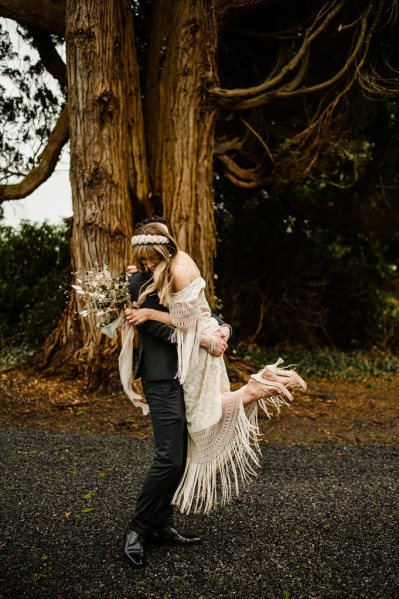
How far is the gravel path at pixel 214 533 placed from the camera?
3.37m

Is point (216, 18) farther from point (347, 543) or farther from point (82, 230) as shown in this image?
point (347, 543)

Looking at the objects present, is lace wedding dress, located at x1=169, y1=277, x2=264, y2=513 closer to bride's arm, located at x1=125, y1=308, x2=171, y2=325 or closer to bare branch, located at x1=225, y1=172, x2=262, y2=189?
bride's arm, located at x1=125, y1=308, x2=171, y2=325

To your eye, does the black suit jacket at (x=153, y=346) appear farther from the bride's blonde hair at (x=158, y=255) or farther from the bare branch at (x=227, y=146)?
the bare branch at (x=227, y=146)

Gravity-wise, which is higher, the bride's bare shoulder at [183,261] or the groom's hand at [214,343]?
the bride's bare shoulder at [183,261]

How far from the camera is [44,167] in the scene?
9250 millimetres

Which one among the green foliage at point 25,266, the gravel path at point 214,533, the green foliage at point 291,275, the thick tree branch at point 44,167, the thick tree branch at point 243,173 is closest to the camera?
the gravel path at point 214,533

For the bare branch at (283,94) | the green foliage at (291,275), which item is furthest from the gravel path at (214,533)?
the green foliage at (291,275)

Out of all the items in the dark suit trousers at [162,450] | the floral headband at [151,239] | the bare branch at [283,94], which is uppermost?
the bare branch at [283,94]

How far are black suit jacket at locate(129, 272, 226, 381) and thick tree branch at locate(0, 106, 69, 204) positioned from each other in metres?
6.12

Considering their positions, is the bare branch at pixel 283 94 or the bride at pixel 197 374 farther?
the bare branch at pixel 283 94

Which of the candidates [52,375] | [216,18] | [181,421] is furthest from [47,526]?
[216,18]

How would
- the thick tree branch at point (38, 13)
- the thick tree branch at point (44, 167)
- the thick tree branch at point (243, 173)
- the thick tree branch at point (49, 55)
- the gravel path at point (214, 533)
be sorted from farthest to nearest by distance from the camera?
1. the thick tree branch at point (243, 173)
2. the thick tree branch at point (49, 55)
3. the thick tree branch at point (44, 167)
4. the thick tree branch at point (38, 13)
5. the gravel path at point (214, 533)

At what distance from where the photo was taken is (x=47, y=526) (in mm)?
4062

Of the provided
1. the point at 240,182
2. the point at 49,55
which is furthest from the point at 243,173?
the point at 49,55
